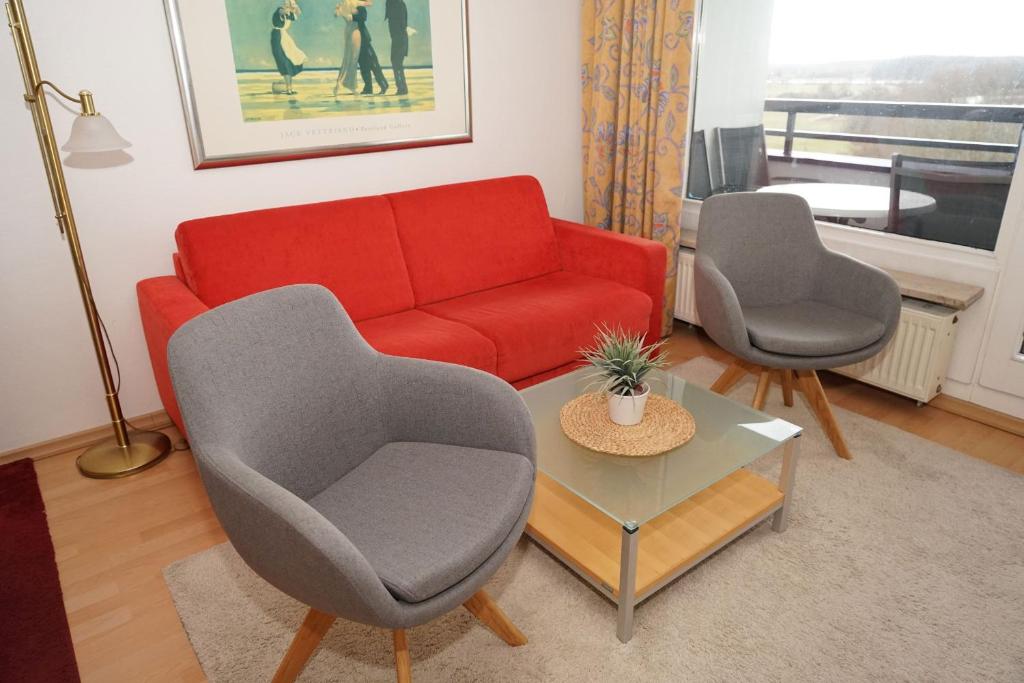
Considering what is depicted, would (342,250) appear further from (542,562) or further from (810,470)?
(810,470)

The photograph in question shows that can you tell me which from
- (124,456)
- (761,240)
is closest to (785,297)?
(761,240)

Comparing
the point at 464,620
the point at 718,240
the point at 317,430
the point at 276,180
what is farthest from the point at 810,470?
the point at 276,180

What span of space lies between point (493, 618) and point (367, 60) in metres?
2.34

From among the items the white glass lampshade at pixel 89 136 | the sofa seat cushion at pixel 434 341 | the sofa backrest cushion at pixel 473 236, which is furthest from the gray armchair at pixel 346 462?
the sofa backrest cushion at pixel 473 236

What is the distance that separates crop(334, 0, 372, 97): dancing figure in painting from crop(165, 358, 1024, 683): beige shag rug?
6.34 feet

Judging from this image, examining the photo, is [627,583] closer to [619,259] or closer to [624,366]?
[624,366]

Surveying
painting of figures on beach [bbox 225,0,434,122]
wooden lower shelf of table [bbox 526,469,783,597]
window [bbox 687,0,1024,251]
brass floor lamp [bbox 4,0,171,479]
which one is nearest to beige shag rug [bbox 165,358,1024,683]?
wooden lower shelf of table [bbox 526,469,783,597]

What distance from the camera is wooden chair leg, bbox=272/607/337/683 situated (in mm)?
1562

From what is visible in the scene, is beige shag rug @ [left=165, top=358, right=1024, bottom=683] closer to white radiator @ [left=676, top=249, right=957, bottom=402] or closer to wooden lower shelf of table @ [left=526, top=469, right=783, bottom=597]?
wooden lower shelf of table @ [left=526, top=469, right=783, bottom=597]

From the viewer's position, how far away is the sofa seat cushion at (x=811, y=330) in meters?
2.45

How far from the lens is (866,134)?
9.76ft

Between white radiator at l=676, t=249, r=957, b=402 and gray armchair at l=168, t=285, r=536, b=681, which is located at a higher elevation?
gray armchair at l=168, t=285, r=536, b=681

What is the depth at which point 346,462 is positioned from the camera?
5.77 feet

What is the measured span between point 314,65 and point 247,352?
1.72 metres
